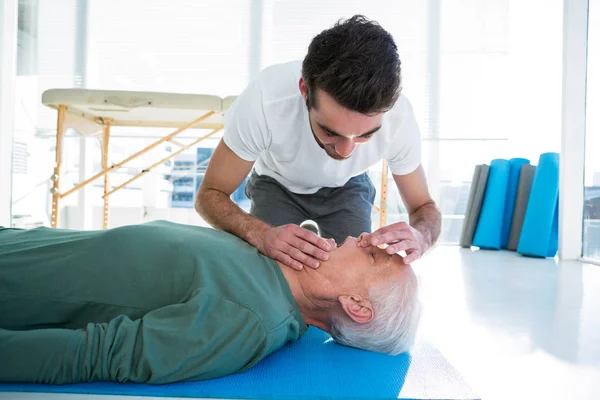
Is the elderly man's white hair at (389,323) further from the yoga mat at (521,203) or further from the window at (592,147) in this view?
the yoga mat at (521,203)

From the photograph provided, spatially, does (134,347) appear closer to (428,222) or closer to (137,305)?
(137,305)

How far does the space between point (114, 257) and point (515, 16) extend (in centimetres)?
538

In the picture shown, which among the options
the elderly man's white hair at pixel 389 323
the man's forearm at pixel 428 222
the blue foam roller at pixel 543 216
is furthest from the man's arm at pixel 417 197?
the blue foam roller at pixel 543 216

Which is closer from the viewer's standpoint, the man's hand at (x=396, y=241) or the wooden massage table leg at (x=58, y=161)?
the man's hand at (x=396, y=241)

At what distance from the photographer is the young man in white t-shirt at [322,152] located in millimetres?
1379

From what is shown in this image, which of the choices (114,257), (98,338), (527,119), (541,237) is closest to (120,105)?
(114,257)

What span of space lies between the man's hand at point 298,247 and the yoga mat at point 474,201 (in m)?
3.95

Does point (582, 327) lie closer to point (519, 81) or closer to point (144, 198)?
point (519, 81)

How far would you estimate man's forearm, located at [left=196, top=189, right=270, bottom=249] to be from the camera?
1.50 meters

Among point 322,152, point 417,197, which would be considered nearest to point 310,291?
point 322,152

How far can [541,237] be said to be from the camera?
4164 mm

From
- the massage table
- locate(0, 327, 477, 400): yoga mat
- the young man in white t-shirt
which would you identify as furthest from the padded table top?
locate(0, 327, 477, 400): yoga mat

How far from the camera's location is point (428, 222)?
1816 mm

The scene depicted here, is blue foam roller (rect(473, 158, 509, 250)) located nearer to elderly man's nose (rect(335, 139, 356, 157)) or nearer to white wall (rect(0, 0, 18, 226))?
elderly man's nose (rect(335, 139, 356, 157))
